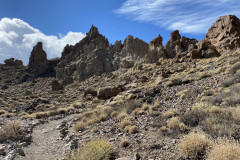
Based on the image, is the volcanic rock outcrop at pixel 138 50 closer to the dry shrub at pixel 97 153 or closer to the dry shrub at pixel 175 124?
the dry shrub at pixel 175 124

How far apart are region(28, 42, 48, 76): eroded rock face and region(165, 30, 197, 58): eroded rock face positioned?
6482 centimetres

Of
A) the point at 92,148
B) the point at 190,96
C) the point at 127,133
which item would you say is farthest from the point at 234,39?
the point at 92,148

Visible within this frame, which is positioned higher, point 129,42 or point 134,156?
point 129,42

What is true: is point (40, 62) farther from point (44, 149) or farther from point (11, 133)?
point (44, 149)

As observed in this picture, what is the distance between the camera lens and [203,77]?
14617 millimetres

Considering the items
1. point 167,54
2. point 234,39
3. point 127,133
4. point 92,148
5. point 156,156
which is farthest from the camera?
point 167,54

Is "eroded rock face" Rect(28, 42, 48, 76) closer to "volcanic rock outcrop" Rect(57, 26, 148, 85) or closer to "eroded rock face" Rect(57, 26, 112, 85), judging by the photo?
"eroded rock face" Rect(57, 26, 112, 85)

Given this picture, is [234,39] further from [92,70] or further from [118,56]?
[92,70]

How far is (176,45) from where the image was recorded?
1676 inches

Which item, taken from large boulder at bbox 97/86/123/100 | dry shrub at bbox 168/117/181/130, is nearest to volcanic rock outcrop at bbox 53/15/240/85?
large boulder at bbox 97/86/123/100

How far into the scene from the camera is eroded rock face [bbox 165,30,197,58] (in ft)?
137

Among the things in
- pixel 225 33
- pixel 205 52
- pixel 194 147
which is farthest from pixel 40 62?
pixel 194 147

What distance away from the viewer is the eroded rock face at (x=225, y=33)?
2856cm

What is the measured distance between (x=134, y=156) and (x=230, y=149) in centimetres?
254
